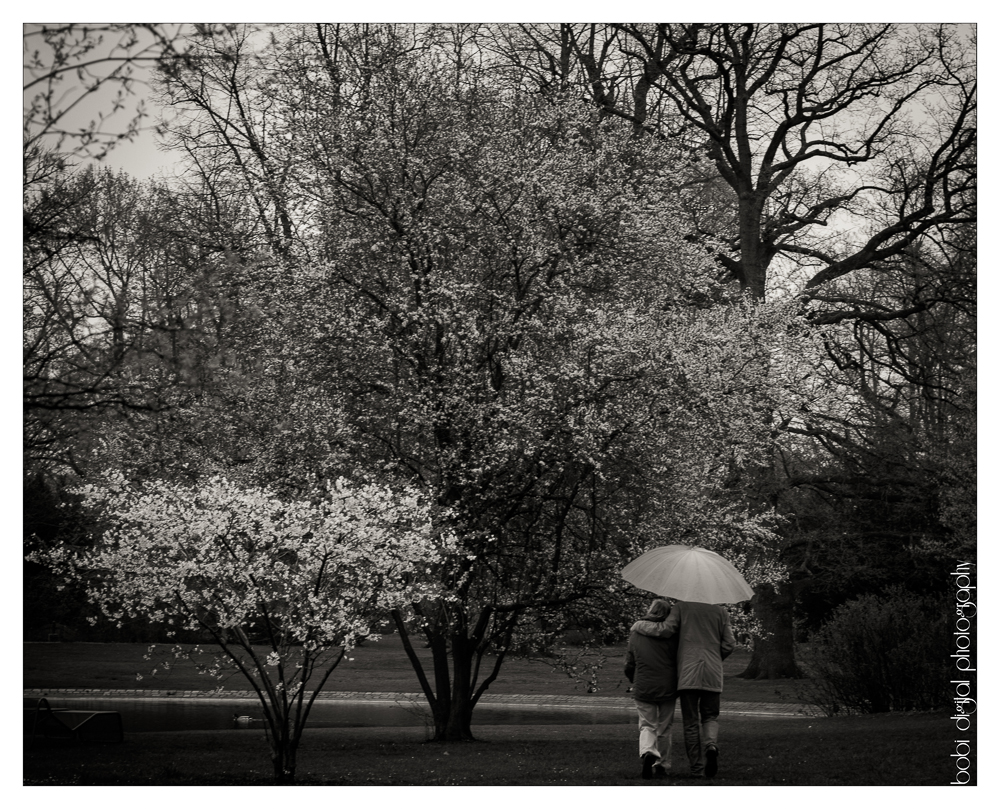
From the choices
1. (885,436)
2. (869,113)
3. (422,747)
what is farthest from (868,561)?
(422,747)

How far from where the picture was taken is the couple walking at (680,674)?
7.39 m

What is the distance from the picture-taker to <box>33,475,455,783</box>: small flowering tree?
324 inches

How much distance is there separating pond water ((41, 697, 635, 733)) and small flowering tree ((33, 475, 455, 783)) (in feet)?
17.8

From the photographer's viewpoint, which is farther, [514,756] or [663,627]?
[514,756]

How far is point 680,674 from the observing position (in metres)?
7.41

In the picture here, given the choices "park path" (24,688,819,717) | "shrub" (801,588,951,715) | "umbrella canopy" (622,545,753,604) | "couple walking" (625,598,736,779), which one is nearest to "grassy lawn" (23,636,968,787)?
"couple walking" (625,598,736,779)

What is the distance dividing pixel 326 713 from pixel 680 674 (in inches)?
412

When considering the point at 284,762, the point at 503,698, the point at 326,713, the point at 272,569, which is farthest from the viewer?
the point at 503,698

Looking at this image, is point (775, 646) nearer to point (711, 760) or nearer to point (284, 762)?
point (711, 760)

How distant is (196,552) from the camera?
27.6 ft

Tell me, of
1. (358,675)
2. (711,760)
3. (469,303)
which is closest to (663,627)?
(711,760)
